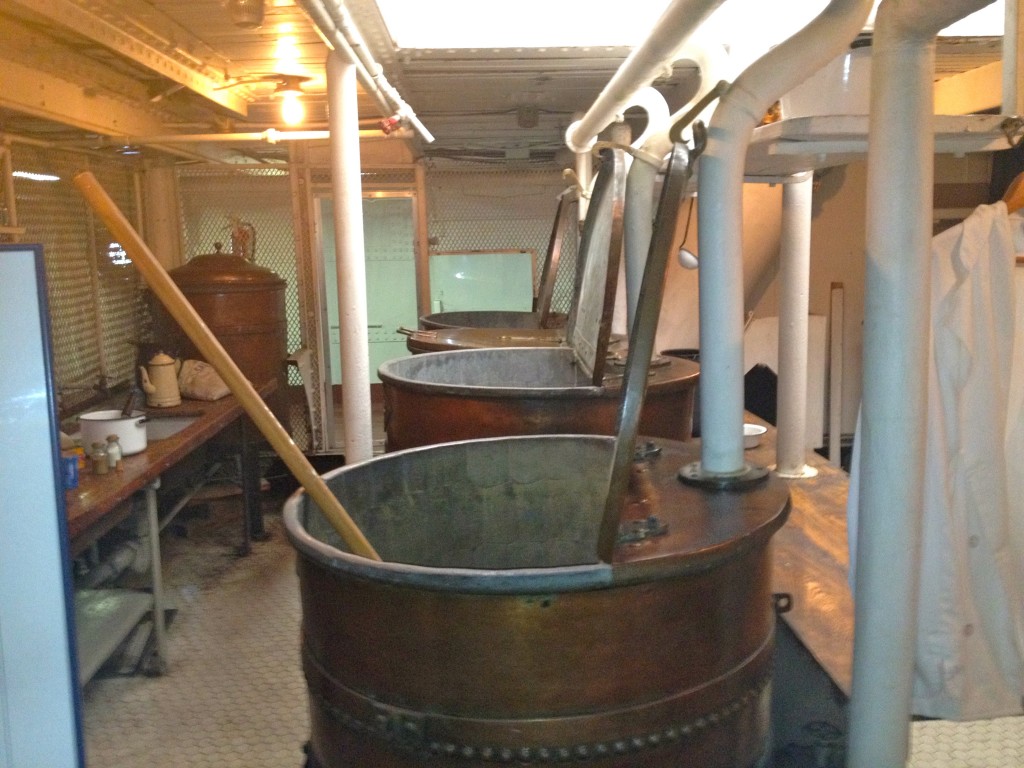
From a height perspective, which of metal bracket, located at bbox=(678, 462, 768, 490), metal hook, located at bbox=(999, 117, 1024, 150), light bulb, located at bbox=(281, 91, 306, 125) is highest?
light bulb, located at bbox=(281, 91, 306, 125)

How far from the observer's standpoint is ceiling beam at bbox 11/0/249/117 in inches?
150

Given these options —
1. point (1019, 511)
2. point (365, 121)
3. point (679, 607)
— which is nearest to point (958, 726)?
point (1019, 511)

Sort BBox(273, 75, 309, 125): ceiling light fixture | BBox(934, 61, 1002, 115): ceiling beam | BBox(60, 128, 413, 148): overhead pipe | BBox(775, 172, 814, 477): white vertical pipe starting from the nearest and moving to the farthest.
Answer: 1. BBox(934, 61, 1002, 115): ceiling beam
2. BBox(775, 172, 814, 477): white vertical pipe
3. BBox(273, 75, 309, 125): ceiling light fixture
4. BBox(60, 128, 413, 148): overhead pipe

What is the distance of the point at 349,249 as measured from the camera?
384 centimetres

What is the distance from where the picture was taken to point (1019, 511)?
2.16 metres

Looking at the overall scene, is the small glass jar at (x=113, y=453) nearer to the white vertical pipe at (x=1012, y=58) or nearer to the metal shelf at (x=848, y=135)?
the metal shelf at (x=848, y=135)

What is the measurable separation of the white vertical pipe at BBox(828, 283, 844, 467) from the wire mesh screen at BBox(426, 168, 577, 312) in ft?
9.15

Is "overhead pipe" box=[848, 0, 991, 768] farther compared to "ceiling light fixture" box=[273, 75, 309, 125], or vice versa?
"ceiling light fixture" box=[273, 75, 309, 125]

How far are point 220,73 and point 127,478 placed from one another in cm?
316

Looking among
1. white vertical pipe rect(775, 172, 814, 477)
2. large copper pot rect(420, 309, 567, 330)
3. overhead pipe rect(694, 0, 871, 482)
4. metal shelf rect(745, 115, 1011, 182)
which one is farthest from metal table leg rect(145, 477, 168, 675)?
metal shelf rect(745, 115, 1011, 182)

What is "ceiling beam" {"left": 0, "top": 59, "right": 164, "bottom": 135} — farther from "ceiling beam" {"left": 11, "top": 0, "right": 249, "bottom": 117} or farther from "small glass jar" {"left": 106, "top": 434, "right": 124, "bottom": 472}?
"small glass jar" {"left": 106, "top": 434, "right": 124, "bottom": 472}

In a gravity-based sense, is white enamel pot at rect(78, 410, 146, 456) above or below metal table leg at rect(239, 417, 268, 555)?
above

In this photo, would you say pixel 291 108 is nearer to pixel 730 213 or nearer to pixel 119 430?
pixel 119 430

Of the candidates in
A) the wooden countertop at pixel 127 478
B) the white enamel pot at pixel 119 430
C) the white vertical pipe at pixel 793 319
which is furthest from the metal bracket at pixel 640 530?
the white enamel pot at pixel 119 430
